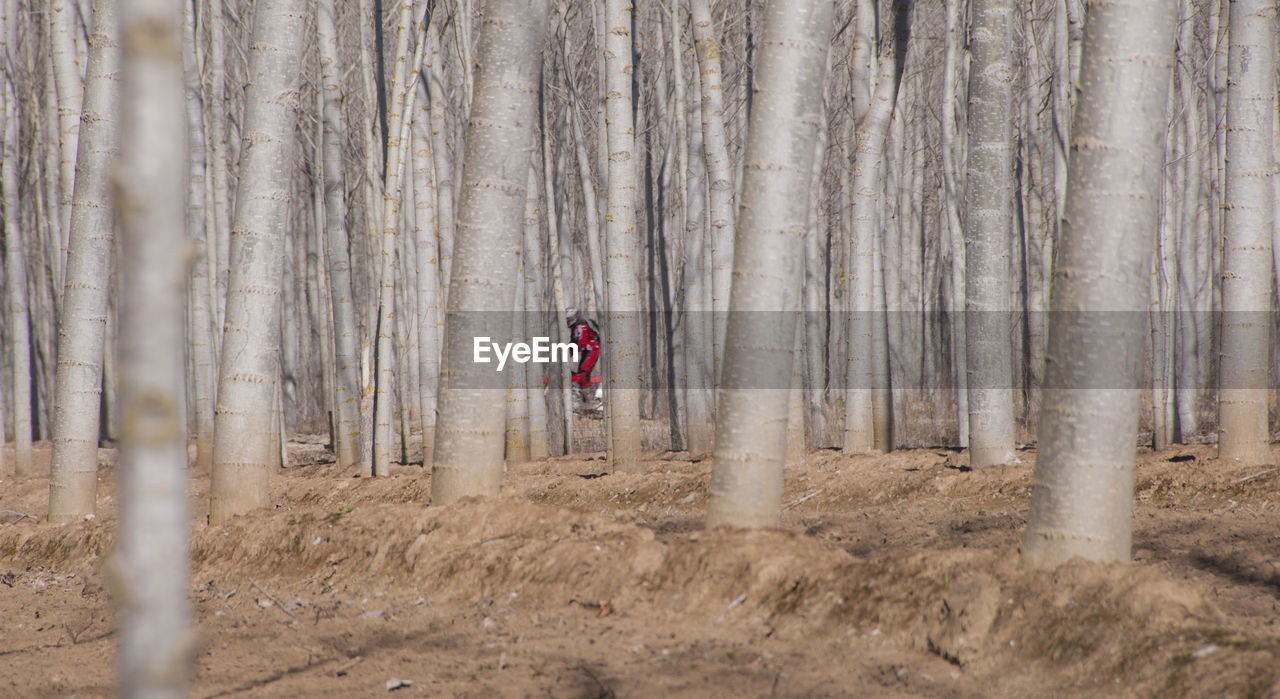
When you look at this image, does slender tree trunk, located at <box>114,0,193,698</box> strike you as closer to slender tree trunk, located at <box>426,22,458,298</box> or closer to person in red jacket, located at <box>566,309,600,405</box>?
slender tree trunk, located at <box>426,22,458,298</box>

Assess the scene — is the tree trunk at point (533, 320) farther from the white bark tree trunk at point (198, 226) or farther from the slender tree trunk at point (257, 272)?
the slender tree trunk at point (257, 272)

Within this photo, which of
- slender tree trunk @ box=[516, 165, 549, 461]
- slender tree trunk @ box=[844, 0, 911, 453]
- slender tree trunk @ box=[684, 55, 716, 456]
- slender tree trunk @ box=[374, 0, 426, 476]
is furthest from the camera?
slender tree trunk @ box=[516, 165, 549, 461]

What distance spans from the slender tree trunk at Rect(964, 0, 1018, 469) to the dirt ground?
1239 mm

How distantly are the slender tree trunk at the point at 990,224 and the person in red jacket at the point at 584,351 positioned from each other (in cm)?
1222

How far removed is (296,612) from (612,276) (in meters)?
4.30

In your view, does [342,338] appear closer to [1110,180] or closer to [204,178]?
[204,178]

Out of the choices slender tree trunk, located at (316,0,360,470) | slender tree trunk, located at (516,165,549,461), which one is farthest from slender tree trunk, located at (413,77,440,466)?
slender tree trunk, located at (516,165,549,461)

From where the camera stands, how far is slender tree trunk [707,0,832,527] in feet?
11.9

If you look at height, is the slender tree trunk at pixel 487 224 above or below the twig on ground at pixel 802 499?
above

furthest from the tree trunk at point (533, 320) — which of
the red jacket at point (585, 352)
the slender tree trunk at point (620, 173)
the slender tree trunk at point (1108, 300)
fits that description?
the red jacket at point (585, 352)

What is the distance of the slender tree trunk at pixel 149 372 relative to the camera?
1.08 m

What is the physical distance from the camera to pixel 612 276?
7.50 meters

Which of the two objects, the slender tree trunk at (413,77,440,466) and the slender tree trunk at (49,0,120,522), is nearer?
the slender tree trunk at (49,0,120,522)

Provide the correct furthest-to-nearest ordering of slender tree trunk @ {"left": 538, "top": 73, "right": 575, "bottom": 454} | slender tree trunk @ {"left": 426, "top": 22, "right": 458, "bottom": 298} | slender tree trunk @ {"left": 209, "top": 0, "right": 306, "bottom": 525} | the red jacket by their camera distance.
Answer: the red jacket → slender tree trunk @ {"left": 538, "top": 73, "right": 575, "bottom": 454} → slender tree trunk @ {"left": 426, "top": 22, "right": 458, "bottom": 298} → slender tree trunk @ {"left": 209, "top": 0, "right": 306, "bottom": 525}
